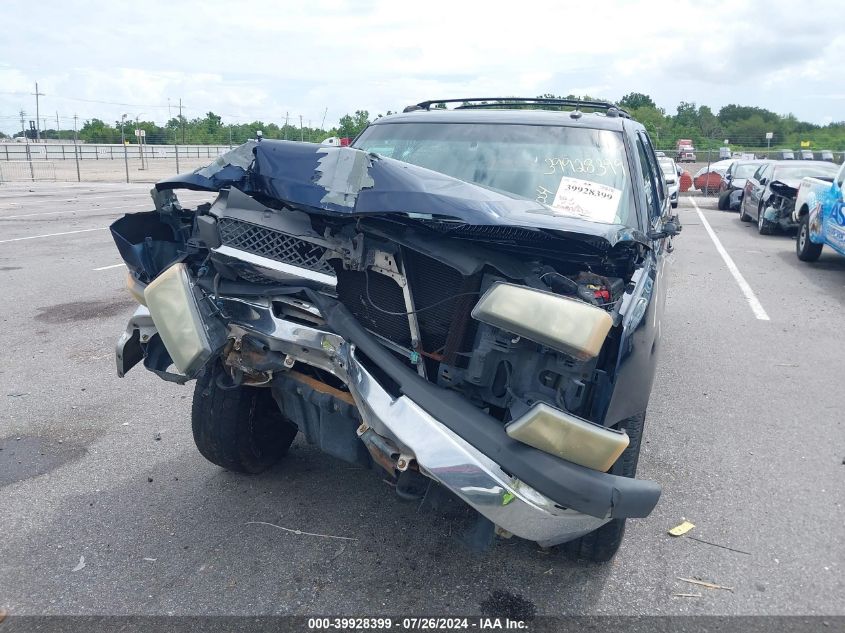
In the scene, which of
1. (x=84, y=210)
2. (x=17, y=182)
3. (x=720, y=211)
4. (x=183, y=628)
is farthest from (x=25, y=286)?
(x=17, y=182)

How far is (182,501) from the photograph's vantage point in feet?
11.4

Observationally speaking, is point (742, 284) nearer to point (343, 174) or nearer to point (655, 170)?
point (655, 170)

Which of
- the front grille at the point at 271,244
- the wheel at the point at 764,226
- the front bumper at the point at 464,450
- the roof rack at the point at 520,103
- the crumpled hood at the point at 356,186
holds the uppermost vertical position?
the roof rack at the point at 520,103

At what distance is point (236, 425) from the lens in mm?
3408

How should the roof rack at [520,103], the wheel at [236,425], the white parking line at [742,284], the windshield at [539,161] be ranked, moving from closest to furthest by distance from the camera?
the wheel at [236,425], the windshield at [539,161], the roof rack at [520,103], the white parking line at [742,284]

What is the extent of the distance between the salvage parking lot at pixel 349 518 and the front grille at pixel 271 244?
3.56ft

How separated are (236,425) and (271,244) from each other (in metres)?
1.18

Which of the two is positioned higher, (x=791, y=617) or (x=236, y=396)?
(x=236, y=396)

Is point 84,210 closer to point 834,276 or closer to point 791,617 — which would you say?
point 834,276

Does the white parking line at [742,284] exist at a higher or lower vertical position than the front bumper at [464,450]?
lower

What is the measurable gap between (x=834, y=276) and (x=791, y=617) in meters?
8.76

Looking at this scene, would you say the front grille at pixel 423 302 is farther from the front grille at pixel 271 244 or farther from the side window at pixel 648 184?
the side window at pixel 648 184

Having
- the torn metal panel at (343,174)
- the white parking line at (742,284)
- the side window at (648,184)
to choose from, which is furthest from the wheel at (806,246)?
the torn metal panel at (343,174)

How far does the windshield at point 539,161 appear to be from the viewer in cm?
356
